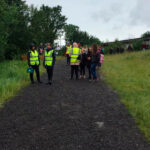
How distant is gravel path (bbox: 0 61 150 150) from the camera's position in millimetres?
3564

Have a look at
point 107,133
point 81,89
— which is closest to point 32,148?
point 107,133

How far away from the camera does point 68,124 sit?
14.6ft

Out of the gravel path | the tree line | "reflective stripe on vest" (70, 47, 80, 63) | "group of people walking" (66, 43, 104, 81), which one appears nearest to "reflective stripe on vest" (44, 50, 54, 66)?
"group of people walking" (66, 43, 104, 81)

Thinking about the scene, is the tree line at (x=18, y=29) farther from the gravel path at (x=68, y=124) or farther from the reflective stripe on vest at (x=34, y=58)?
the gravel path at (x=68, y=124)

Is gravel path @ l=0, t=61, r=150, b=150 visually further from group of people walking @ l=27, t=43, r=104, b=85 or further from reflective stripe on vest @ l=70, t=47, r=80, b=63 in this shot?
reflective stripe on vest @ l=70, t=47, r=80, b=63

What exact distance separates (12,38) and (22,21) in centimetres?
242

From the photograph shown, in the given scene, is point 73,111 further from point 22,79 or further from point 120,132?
point 22,79

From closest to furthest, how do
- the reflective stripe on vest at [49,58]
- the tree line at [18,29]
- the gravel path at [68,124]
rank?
the gravel path at [68,124], the reflective stripe on vest at [49,58], the tree line at [18,29]

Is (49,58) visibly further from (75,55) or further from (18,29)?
(18,29)

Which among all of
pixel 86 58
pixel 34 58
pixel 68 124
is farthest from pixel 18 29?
pixel 68 124

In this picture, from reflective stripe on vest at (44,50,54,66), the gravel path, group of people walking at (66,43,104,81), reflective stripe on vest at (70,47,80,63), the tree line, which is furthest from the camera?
the tree line

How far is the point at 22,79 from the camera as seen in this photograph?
10.1 metres

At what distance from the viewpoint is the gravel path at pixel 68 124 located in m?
3.56

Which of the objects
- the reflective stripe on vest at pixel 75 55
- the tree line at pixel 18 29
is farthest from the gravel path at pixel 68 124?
the tree line at pixel 18 29
